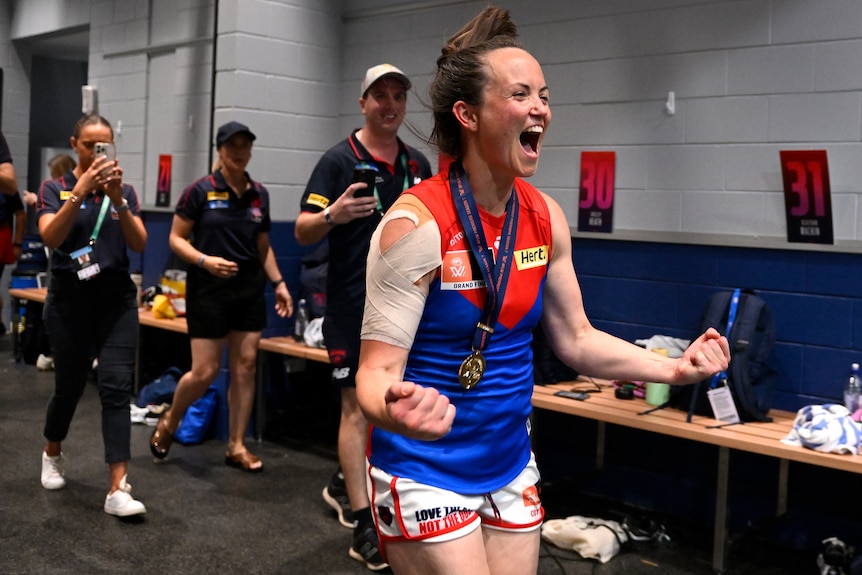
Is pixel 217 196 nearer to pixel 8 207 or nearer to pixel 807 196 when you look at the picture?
pixel 8 207

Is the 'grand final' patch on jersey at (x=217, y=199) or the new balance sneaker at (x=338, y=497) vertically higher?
the 'grand final' patch on jersey at (x=217, y=199)

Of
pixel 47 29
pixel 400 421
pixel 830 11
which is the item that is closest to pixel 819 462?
pixel 830 11

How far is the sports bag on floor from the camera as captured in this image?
3.63 m

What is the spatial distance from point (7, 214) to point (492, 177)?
3.86 meters

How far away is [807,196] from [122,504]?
2998mm

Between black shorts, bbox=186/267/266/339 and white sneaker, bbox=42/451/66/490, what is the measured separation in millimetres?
833

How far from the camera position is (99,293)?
12.2 feet

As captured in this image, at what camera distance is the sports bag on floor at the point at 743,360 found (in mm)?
3629

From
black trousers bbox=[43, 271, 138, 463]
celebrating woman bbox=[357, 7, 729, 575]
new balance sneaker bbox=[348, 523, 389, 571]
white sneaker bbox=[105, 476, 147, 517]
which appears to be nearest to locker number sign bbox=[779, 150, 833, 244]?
new balance sneaker bbox=[348, 523, 389, 571]

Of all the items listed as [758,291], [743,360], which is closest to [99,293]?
[743,360]

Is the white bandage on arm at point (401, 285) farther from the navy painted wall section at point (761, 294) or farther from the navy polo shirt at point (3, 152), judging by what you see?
the navy polo shirt at point (3, 152)

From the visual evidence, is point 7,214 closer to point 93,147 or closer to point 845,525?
point 93,147

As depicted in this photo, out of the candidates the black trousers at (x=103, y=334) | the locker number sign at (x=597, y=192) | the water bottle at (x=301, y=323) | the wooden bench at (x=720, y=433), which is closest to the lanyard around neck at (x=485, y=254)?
the wooden bench at (x=720, y=433)

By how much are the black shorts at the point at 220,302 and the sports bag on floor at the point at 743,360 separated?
2.04 m
